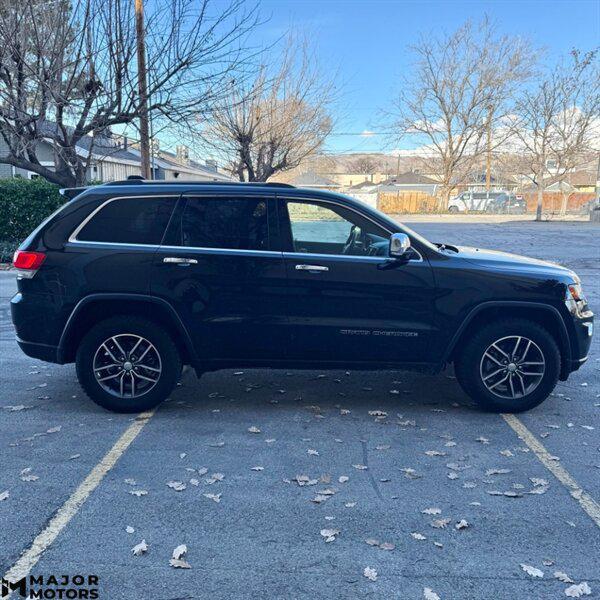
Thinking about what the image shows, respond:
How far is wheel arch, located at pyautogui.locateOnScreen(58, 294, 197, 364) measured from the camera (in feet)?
15.2

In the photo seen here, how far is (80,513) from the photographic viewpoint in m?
3.33

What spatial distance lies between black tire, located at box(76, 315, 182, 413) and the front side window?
1.37 metres

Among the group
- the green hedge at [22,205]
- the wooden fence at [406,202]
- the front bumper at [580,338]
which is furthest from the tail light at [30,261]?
the wooden fence at [406,202]

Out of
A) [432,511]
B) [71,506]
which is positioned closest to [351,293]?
[432,511]

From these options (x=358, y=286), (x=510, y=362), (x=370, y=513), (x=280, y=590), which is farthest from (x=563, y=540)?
(x=358, y=286)

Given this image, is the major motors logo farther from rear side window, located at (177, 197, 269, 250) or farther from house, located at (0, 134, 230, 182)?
house, located at (0, 134, 230, 182)

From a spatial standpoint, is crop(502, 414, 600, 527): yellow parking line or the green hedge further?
the green hedge

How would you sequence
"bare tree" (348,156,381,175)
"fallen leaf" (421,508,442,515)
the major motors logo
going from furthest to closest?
1. "bare tree" (348,156,381,175)
2. "fallen leaf" (421,508,442,515)
3. the major motors logo

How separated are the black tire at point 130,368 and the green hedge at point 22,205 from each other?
12582 millimetres

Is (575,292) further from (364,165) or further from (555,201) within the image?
(364,165)

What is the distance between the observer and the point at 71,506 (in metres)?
3.41

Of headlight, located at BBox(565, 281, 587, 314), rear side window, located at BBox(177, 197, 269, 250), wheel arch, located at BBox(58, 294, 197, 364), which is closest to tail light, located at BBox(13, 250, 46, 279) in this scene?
wheel arch, located at BBox(58, 294, 197, 364)

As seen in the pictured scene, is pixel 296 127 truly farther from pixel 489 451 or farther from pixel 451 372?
pixel 489 451

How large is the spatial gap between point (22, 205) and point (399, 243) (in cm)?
1442
